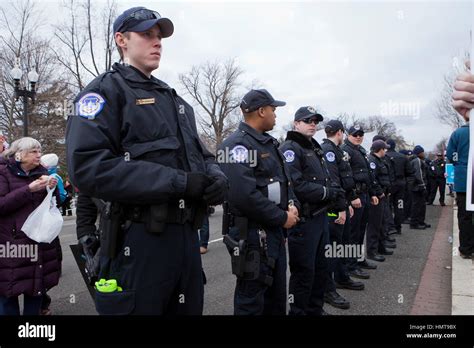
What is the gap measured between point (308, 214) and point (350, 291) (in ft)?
6.28

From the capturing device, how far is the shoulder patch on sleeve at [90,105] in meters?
1.68

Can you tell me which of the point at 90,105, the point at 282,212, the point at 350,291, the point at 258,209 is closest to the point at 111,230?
the point at 90,105

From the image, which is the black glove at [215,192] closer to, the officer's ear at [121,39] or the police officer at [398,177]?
the officer's ear at [121,39]

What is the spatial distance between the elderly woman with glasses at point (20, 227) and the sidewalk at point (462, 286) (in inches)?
158

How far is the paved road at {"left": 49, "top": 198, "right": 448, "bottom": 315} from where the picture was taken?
4.08m

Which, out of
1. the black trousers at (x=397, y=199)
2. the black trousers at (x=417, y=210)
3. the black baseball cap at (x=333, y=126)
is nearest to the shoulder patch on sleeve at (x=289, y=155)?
the black baseball cap at (x=333, y=126)

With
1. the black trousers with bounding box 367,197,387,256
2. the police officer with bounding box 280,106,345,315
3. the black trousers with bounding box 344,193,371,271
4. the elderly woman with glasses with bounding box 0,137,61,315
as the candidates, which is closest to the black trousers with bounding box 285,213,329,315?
the police officer with bounding box 280,106,345,315

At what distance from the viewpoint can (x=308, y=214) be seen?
3.47 meters

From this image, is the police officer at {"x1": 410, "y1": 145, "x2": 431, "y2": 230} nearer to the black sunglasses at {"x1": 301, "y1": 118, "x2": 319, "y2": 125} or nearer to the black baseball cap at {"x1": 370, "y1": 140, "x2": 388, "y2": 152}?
the black baseball cap at {"x1": 370, "y1": 140, "x2": 388, "y2": 152}

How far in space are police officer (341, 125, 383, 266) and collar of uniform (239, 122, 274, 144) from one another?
2.76 meters

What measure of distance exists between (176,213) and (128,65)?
0.85 meters

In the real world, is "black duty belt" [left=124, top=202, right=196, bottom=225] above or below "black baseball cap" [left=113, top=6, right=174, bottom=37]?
below

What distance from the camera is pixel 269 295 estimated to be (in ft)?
9.59

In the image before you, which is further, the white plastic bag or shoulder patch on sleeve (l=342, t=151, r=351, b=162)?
shoulder patch on sleeve (l=342, t=151, r=351, b=162)
